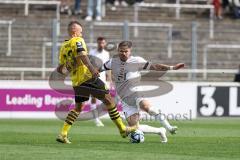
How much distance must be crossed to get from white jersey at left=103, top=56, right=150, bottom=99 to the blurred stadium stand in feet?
36.0

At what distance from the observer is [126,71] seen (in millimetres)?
17703

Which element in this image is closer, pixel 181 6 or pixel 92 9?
pixel 92 9

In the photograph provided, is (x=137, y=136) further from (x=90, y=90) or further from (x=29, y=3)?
(x=29, y=3)

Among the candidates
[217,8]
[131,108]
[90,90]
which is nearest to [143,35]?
[217,8]

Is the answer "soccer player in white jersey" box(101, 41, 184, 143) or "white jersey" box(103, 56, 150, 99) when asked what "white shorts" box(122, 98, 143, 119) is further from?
"white jersey" box(103, 56, 150, 99)

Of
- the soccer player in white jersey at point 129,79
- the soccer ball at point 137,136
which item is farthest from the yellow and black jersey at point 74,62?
the soccer ball at point 137,136

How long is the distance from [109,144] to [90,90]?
1244mm

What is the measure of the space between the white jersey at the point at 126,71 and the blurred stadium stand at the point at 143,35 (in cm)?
1096

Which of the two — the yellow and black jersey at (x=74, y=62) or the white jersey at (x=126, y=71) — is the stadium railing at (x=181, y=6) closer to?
the white jersey at (x=126, y=71)

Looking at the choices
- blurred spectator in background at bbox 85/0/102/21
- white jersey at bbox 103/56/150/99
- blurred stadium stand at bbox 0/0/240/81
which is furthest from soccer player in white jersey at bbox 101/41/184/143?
blurred spectator in background at bbox 85/0/102/21

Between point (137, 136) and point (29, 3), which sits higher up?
point (29, 3)

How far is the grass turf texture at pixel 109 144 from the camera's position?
14.2 metres

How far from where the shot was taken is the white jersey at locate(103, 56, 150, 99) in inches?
690

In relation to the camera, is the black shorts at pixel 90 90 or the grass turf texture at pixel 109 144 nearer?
the grass turf texture at pixel 109 144
